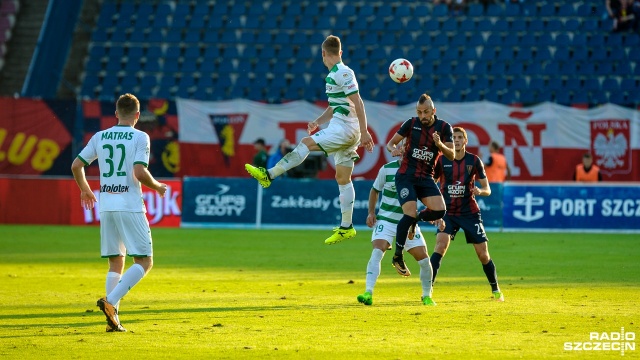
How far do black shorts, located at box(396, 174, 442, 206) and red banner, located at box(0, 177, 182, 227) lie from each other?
15.2 meters

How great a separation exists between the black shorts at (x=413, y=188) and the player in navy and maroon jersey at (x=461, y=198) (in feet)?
2.24

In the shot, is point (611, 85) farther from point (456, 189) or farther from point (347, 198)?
point (347, 198)

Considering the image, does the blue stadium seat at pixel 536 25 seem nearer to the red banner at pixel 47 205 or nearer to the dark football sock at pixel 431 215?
the red banner at pixel 47 205

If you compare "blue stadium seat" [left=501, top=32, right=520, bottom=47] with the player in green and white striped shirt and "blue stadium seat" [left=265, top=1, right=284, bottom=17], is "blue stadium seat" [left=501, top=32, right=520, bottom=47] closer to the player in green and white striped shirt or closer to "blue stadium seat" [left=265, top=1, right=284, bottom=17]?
"blue stadium seat" [left=265, top=1, right=284, bottom=17]

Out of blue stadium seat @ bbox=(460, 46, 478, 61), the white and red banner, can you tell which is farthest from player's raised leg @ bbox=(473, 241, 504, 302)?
blue stadium seat @ bbox=(460, 46, 478, 61)

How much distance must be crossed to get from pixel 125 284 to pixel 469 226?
187 inches

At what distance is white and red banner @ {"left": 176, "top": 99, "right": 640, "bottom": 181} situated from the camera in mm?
28609

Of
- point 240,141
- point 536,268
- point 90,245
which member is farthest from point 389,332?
point 240,141

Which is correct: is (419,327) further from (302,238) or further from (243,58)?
(243,58)

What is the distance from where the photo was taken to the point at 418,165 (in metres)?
12.3

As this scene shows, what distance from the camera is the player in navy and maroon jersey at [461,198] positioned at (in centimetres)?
1305

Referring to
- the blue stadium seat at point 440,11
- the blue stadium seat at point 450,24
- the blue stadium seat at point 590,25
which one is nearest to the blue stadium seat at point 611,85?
the blue stadium seat at point 590,25

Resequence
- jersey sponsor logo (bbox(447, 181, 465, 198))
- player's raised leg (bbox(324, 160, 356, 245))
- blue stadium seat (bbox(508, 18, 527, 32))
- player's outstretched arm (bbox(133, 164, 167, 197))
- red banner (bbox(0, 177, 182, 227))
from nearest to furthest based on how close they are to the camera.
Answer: player's outstretched arm (bbox(133, 164, 167, 197)), player's raised leg (bbox(324, 160, 356, 245)), jersey sponsor logo (bbox(447, 181, 465, 198)), red banner (bbox(0, 177, 182, 227)), blue stadium seat (bbox(508, 18, 527, 32))

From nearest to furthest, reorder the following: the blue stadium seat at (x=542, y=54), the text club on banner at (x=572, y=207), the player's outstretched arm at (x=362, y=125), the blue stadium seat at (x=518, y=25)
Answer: the player's outstretched arm at (x=362, y=125), the text club on banner at (x=572, y=207), the blue stadium seat at (x=542, y=54), the blue stadium seat at (x=518, y=25)
